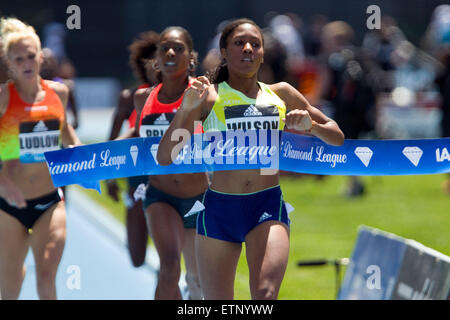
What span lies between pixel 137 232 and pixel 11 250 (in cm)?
166

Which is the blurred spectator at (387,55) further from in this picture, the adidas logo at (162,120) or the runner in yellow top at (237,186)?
the runner in yellow top at (237,186)

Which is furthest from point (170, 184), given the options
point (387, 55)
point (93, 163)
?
point (387, 55)

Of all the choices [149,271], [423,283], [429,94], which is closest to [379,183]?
[429,94]

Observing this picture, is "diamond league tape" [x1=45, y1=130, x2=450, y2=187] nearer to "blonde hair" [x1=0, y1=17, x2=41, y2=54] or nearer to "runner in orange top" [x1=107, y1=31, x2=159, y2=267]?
"blonde hair" [x1=0, y1=17, x2=41, y2=54]

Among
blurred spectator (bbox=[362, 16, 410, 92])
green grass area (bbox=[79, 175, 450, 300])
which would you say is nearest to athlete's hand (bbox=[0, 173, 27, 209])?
green grass area (bbox=[79, 175, 450, 300])

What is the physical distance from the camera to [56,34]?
87.3 ft

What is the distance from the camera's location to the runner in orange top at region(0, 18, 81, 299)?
638 centimetres

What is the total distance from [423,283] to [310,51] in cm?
1820

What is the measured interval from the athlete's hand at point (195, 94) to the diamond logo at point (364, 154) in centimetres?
134

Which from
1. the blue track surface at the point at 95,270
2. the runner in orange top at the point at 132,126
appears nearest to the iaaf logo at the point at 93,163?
the runner in orange top at the point at 132,126

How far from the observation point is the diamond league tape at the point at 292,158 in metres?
5.94

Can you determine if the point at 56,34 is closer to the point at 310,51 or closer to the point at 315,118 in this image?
the point at 310,51

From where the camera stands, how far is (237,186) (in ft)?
18.1

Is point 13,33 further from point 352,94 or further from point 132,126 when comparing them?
point 352,94
